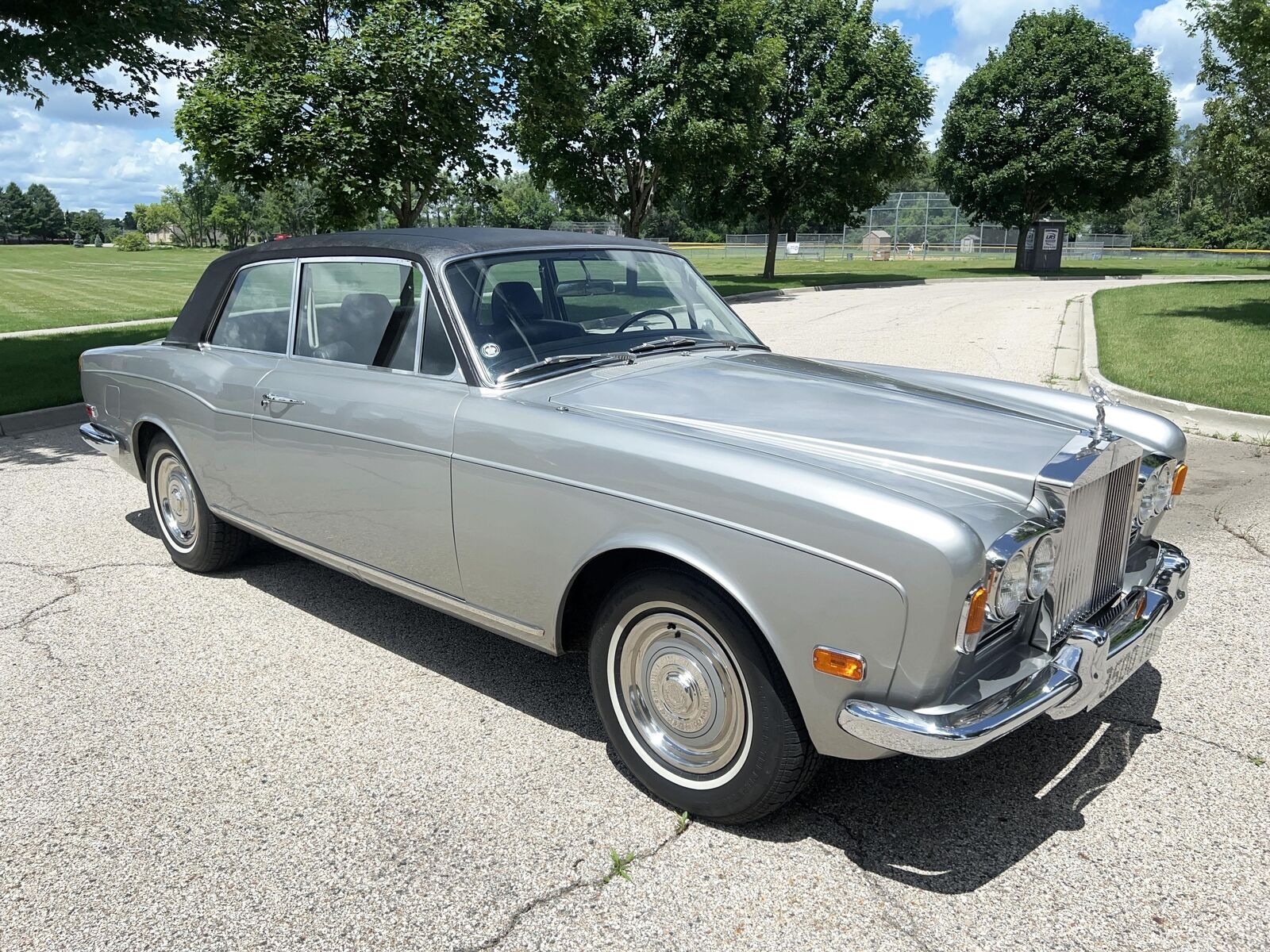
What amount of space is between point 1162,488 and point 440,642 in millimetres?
2937

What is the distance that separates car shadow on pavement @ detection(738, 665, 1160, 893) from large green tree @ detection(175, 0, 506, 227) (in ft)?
42.4

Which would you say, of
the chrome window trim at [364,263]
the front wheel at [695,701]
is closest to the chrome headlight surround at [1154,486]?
the front wheel at [695,701]

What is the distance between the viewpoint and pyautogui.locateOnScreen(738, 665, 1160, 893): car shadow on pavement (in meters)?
2.73

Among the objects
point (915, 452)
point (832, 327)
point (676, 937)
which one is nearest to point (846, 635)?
point (915, 452)

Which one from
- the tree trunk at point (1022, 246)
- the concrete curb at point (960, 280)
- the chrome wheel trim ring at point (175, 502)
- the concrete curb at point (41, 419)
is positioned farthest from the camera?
the tree trunk at point (1022, 246)

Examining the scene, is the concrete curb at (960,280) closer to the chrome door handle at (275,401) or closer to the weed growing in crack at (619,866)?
the chrome door handle at (275,401)

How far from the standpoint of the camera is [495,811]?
2959mm

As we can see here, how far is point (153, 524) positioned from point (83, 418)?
389 centimetres

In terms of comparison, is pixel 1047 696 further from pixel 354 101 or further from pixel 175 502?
pixel 354 101

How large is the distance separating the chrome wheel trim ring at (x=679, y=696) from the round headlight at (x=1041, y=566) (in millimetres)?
821

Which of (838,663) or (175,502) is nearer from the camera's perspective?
(838,663)

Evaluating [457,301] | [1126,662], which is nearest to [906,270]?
[457,301]

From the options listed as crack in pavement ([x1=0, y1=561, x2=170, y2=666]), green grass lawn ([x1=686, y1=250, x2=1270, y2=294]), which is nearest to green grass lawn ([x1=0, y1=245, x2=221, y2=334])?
crack in pavement ([x1=0, y1=561, x2=170, y2=666])

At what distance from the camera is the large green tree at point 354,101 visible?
13.7 meters
